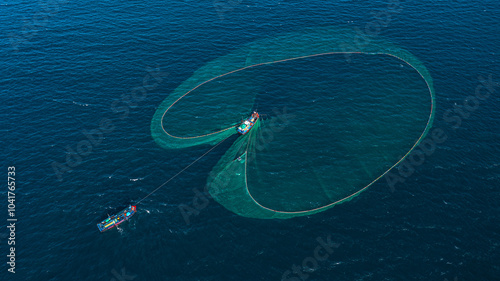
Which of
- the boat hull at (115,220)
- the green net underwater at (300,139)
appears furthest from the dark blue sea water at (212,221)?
the green net underwater at (300,139)

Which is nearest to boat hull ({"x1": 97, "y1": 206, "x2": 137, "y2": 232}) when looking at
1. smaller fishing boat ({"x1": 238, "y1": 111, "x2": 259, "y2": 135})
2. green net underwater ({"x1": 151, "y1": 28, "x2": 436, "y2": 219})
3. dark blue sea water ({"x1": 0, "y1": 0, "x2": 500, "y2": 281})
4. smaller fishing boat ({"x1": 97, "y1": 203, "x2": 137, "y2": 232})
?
smaller fishing boat ({"x1": 97, "y1": 203, "x2": 137, "y2": 232})

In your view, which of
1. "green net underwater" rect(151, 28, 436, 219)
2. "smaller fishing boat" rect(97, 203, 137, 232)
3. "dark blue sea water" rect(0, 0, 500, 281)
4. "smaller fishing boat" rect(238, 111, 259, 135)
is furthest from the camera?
"smaller fishing boat" rect(238, 111, 259, 135)

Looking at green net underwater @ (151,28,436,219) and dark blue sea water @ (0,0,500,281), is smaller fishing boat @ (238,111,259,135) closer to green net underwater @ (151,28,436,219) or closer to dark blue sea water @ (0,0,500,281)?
green net underwater @ (151,28,436,219)

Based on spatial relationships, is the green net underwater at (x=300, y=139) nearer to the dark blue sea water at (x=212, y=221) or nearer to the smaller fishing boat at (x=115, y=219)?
the dark blue sea water at (x=212, y=221)

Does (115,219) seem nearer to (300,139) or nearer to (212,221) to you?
(212,221)

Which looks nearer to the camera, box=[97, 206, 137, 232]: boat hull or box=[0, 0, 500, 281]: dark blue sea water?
box=[0, 0, 500, 281]: dark blue sea water

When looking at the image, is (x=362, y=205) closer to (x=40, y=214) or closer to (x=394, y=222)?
(x=394, y=222)

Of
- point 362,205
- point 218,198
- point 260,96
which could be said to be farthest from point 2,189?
point 362,205

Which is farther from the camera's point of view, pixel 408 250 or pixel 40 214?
pixel 40 214
